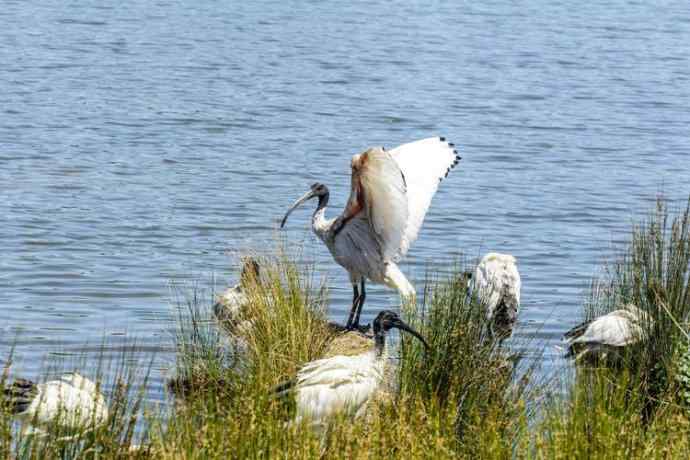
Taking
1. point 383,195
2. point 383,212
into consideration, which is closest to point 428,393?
point 383,195

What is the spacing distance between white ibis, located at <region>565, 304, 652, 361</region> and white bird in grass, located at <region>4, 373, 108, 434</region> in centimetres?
266

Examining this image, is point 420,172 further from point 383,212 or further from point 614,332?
point 614,332

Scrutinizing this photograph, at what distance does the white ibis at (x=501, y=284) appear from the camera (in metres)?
8.80

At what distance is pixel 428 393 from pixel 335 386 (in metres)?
0.64

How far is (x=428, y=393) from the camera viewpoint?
712 cm

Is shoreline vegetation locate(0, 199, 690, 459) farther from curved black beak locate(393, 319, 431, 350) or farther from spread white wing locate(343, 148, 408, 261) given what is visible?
spread white wing locate(343, 148, 408, 261)

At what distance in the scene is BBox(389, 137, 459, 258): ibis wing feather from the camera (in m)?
10.4

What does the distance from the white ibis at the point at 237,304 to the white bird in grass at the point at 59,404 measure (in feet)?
6.88

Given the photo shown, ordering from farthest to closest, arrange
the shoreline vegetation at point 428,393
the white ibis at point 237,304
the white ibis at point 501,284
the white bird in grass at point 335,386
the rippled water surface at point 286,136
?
the rippled water surface at point 286,136 → the white ibis at point 237,304 → the white ibis at point 501,284 → the white bird in grass at point 335,386 → the shoreline vegetation at point 428,393

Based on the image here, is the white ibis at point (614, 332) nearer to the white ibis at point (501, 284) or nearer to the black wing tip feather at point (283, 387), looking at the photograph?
the white ibis at point (501, 284)

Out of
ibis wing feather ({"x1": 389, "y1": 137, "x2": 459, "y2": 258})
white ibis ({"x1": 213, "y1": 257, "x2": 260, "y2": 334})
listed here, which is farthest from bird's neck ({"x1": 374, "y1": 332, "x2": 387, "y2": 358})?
ibis wing feather ({"x1": 389, "y1": 137, "x2": 459, "y2": 258})

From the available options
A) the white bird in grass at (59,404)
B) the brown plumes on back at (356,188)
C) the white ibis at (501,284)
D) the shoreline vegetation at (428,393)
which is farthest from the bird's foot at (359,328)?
the white bird in grass at (59,404)

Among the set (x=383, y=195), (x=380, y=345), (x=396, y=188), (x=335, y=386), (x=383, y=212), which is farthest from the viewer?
(x=383, y=212)

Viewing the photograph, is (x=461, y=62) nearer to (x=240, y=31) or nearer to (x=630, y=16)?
(x=240, y=31)
